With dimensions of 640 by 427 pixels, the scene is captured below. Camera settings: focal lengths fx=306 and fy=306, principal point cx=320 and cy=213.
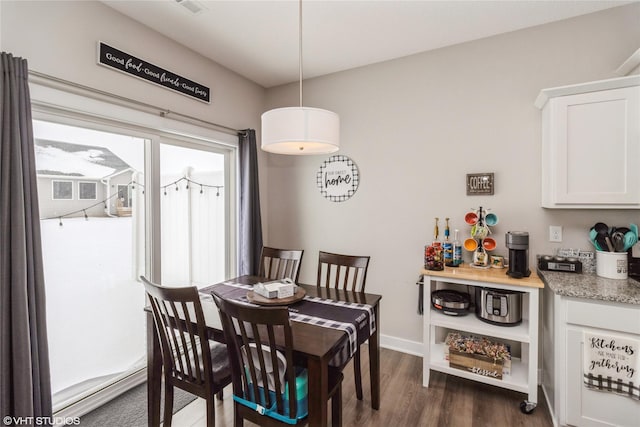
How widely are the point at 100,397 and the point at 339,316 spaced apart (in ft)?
6.03

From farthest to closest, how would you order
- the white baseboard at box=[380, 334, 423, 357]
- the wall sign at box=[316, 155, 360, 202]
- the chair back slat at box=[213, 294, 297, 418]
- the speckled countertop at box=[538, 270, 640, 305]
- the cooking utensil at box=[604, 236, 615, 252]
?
the wall sign at box=[316, 155, 360, 202]
the white baseboard at box=[380, 334, 423, 357]
the cooking utensil at box=[604, 236, 615, 252]
the speckled countertop at box=[538, 270, 640, 305]
the chair back slat at box=[213, 294, 297, 418]

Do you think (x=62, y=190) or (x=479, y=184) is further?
(x=479, y=184)

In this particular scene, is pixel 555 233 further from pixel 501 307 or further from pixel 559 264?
pixel 501 307

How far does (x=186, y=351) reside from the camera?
63.1 inches

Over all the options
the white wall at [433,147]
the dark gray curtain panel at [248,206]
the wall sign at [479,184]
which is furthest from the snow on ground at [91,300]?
the wall sign at [479,184]

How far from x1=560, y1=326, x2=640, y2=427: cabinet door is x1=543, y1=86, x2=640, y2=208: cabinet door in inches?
33.5

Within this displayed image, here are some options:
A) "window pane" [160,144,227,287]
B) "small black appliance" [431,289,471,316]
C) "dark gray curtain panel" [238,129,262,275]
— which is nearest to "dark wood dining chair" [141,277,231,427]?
"window pane" [160,144,227,287]

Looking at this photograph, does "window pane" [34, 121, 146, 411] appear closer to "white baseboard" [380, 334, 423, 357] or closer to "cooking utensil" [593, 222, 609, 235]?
"white baseboard" [380, 334, 423, 357]

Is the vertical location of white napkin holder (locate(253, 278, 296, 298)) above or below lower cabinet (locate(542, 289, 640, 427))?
above

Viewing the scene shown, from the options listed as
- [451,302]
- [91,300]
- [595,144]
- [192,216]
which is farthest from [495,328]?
[91,300]

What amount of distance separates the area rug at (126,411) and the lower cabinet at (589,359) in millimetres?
2403

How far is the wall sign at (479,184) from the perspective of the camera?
2488mm

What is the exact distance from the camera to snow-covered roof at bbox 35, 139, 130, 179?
6.28ft

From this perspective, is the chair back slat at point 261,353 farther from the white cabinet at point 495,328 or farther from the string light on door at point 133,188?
the string light on door at point 133,188
